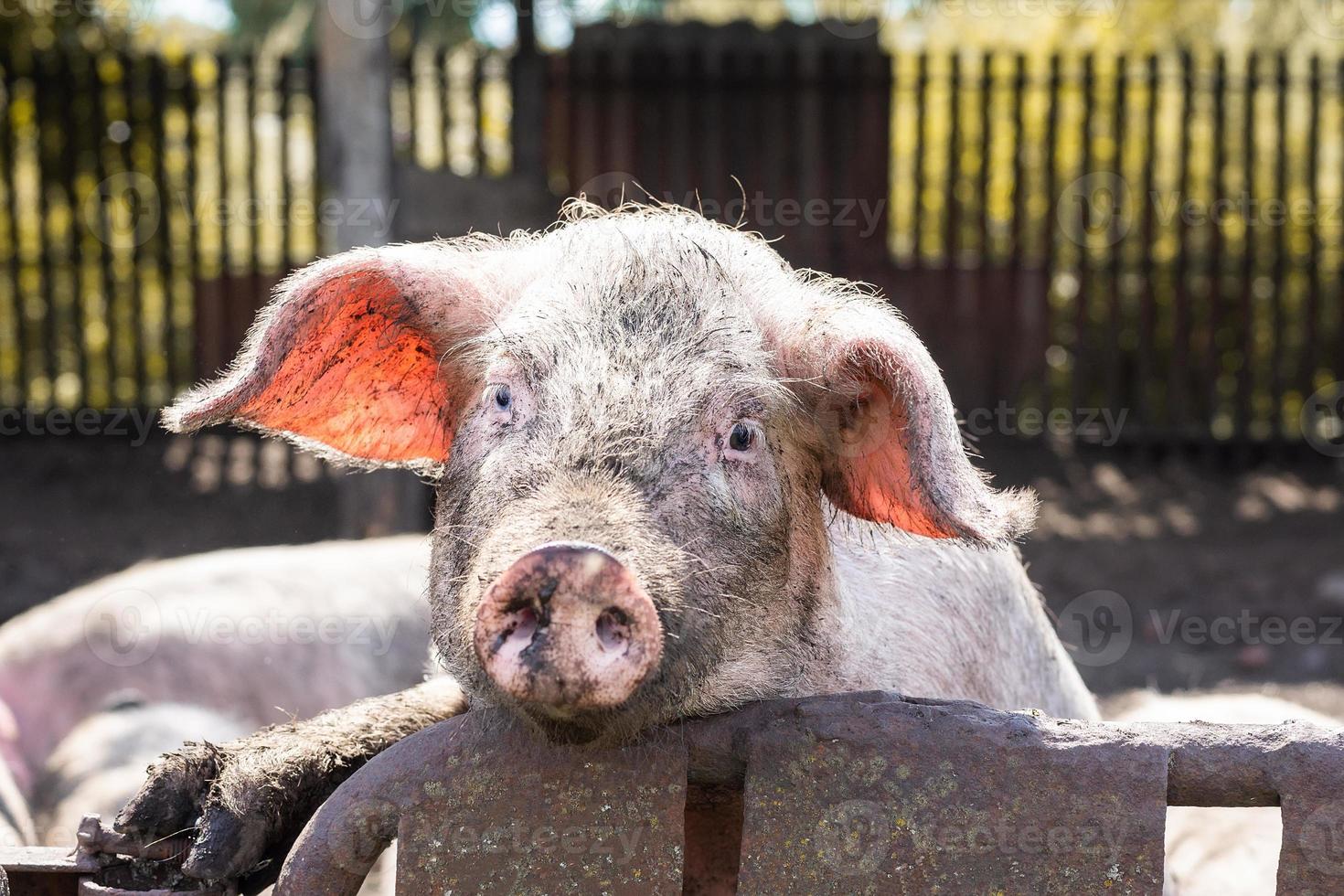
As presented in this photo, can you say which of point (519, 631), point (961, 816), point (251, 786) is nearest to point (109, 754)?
point (251, 786)

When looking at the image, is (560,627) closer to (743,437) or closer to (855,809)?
(855,809)

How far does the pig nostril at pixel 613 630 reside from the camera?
1.99 metres

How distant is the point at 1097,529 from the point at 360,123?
5141 mm

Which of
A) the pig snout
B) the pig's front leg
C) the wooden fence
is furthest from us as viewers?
the wooden fence

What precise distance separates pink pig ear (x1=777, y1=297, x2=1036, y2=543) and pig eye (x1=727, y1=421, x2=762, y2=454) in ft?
0.53

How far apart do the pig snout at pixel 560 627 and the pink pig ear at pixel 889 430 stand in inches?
29.6

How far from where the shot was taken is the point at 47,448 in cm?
1047

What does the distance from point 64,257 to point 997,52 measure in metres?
7.49

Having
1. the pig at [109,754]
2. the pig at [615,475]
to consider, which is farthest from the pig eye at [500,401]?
the pig at [109,754]

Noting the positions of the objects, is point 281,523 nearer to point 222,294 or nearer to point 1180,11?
point 222,294

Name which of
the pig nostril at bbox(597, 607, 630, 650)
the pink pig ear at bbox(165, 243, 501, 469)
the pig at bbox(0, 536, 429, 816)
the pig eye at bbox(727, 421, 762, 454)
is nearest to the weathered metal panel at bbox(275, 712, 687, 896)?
the pig nostril at bbox(597, 607, 630, 650)

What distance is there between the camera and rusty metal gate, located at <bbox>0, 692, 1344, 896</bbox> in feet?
6.78

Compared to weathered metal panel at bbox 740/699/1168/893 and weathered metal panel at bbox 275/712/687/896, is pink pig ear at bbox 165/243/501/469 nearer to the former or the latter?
weathered metal panel at bbox 275/712/687/896

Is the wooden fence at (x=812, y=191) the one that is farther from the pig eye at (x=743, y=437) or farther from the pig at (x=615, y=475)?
the pig eye at (x=743, y=437)
